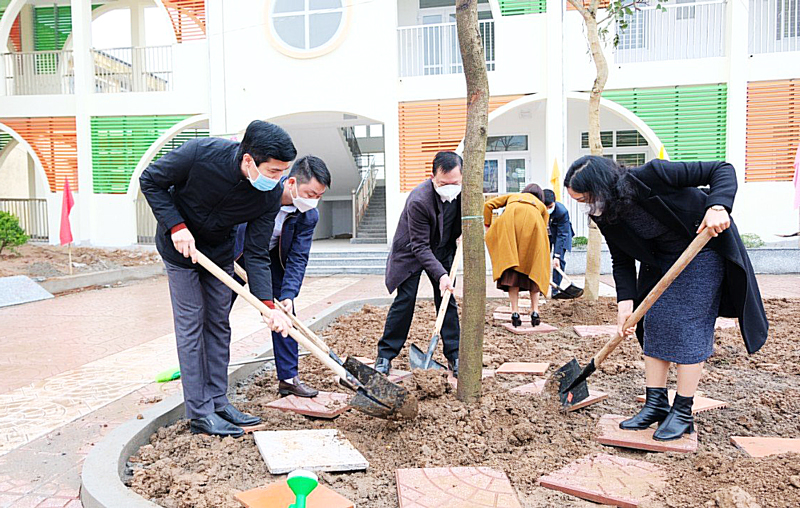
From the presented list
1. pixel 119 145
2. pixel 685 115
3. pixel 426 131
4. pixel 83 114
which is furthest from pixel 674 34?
pixel 83 114

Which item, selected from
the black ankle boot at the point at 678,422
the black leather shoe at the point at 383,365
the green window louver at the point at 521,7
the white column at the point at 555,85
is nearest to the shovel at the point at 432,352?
the black leather shoe at the point at 383,365

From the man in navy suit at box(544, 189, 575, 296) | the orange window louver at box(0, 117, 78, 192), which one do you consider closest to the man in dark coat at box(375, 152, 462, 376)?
the man in navy suit at box(544, 189, 575, 296)

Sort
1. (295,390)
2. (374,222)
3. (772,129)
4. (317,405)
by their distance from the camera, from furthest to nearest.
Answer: (374,222) → (772,129) → (295,390) → (317,405)

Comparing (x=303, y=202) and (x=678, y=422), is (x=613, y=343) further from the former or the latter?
(x=303, y=202)

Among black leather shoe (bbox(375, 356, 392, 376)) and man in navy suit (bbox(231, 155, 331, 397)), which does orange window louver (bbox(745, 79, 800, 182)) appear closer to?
black leather shoe (bbox(375, 356, 392, 376))

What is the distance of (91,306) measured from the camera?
27.2 ft

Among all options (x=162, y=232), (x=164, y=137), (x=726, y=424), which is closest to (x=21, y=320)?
(x=162, y=232)

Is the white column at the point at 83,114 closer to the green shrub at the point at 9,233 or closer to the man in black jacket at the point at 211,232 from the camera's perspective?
the green shrub at the point at 9,233

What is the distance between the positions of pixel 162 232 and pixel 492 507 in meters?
1.98

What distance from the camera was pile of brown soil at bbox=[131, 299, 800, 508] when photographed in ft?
7.54

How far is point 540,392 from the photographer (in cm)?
351

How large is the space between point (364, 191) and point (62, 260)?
8.03 meters

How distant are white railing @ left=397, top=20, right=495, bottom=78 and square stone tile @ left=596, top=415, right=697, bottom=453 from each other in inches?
473

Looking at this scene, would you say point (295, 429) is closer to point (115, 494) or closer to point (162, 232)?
point (115, 494)
